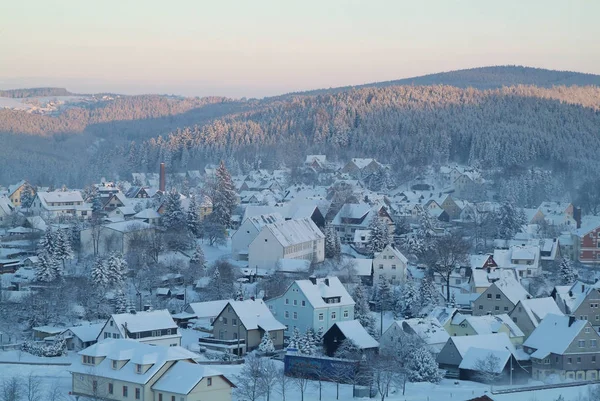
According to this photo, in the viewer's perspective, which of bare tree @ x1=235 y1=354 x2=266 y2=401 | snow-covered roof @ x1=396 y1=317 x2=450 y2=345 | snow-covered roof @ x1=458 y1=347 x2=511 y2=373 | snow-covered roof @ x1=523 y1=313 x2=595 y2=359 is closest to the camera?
bare tree @ x1=235 y1=354 x2=266 y2=401

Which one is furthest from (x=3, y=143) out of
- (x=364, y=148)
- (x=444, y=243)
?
(x=444, y=243)

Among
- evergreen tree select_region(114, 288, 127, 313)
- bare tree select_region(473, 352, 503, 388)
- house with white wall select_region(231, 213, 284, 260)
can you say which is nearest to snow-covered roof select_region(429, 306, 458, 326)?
bare tree select_region(473, 352, 503, 388)

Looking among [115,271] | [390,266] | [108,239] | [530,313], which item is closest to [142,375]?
[115,271]

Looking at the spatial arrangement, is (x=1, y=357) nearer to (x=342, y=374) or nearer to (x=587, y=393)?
(x=342, y=374)

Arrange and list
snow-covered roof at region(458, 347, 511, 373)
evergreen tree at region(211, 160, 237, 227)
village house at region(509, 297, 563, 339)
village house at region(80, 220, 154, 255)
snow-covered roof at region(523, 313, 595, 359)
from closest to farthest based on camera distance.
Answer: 1. snow-covered roof at region(458, 347, 511, 373)
2. snow-covered roof at region(523, 313, 595, 359)
3. village house at region(509, 297, 563, 339)
4. village house at region(80, 220, 154, 255)
5. evergreen tree at region(211, 160, 237, 227)

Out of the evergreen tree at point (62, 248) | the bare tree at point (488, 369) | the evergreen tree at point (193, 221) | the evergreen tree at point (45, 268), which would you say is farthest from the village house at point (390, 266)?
the evergreen tree at point (45, 268)

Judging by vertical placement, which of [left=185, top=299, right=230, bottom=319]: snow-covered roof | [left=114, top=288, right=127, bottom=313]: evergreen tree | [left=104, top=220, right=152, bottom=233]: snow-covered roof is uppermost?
[left=104, top=220, right=152, bottom=233]: snow-covered roof

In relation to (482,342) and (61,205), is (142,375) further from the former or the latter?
(61,205)

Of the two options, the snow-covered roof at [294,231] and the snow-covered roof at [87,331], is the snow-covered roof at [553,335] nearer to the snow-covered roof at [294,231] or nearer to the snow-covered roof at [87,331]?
the snow-covered roof at [87,331]

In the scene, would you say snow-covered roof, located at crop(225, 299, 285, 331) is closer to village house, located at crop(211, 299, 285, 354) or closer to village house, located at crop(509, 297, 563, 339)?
village house, located at crop(211, 299, 285, 354)
